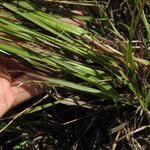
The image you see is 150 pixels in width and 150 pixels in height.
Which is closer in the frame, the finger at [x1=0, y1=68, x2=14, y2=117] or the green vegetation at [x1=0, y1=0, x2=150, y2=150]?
the green vegetation at [x1=0, y1=0, x2=150, y2=150]

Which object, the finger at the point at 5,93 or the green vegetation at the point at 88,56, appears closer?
the green vegetation at the point at 88,56

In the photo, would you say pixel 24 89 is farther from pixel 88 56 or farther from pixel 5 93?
pixel 88 56

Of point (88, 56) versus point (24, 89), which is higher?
point (88, 56)

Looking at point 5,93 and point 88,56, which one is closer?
point 88,56

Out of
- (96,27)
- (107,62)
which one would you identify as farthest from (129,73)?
(96,27)

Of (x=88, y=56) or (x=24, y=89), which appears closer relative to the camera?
(x=88, y=56)

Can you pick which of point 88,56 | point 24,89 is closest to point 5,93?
point 24,89

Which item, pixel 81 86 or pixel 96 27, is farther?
pixel 96 27

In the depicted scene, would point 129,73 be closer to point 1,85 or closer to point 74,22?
point 74,22
